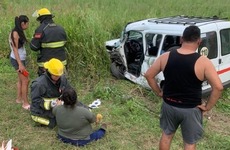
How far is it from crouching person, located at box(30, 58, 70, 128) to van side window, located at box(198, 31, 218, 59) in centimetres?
274

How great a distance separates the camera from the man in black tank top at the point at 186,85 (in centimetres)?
331

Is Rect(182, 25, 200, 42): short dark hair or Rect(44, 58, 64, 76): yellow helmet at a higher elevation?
Rect(182, 25, 200, 42): short dark hair

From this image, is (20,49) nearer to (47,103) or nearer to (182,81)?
(47,103)

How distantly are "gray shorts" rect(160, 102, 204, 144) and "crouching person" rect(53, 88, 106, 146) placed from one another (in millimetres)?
1190

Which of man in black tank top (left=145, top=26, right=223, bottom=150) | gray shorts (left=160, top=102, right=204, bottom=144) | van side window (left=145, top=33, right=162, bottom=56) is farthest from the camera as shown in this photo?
van side window (left=145, top=33, right=162, bottom=56)

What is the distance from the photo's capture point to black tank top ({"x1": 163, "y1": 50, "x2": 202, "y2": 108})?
334 cm

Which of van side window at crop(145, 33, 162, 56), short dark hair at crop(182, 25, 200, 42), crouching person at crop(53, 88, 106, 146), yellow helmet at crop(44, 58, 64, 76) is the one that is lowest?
crouching person at crop(53, 88, 106, 146)

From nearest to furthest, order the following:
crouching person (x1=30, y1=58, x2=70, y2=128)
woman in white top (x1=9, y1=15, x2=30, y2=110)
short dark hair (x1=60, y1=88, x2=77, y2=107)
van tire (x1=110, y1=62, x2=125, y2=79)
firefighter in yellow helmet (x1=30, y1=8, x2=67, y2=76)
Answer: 1. short dark hair (x1=60, y1=88, x2=77, y2=107)
2. crouching person (x1=30, y1=58, x2=70, y2=128)
3. woman in white top (x1=9, y1=15, x2=30, y2=110)
4. firefighter in yellow helmet (x1=30, y1=8, x2=67, y2=76)
5. van tire (x1=110, y1=62, x2=125, y2=79)

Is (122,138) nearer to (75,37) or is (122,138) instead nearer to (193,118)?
(193,118)

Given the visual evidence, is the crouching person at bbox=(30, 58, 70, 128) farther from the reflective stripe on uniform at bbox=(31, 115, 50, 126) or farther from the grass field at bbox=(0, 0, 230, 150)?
the grass field at bbox=(0, 0, 230, 150)

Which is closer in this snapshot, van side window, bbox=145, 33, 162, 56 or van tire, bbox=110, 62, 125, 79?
van side window, bbox=145, 33, 162, 56

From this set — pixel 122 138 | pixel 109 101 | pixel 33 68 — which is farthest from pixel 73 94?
pixel 33 68

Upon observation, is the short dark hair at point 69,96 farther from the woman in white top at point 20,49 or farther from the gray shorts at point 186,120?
the woman in white top at point 20,49

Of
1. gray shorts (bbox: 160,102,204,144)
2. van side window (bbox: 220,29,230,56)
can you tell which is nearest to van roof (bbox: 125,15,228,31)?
van side window (bbox: 220,29,230,56)
